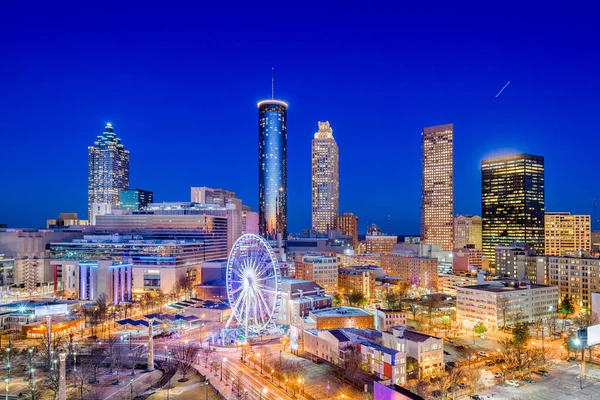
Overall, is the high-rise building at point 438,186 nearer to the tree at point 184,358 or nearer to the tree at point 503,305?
the tree at point 503,305

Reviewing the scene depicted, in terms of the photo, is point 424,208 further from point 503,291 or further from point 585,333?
point 585,333

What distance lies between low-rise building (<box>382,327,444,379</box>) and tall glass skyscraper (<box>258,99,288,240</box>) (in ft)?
414

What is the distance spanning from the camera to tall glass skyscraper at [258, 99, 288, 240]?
163500 mm

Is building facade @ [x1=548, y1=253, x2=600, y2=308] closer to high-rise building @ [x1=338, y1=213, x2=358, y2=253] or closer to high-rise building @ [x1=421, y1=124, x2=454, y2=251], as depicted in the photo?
high-rise building @ [x1=421, y1=124, x2=454, y2=251]

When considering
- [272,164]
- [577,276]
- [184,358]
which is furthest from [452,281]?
[272,164]

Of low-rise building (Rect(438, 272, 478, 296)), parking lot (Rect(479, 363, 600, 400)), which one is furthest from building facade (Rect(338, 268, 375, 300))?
parking lot (Rect(479, 363, 600, 400))

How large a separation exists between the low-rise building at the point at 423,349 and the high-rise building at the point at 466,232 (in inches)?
4868

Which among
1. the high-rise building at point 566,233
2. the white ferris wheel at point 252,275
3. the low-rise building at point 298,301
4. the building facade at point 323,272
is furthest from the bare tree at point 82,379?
the high-rise building at point 566,233

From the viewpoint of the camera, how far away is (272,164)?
537 ft

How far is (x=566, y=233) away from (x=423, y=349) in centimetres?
9154

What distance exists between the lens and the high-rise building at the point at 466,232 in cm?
15225

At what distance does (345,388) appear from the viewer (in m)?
31.5

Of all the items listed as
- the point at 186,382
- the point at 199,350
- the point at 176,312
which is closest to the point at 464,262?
the point at 176,312

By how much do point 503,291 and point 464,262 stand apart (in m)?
43.2
